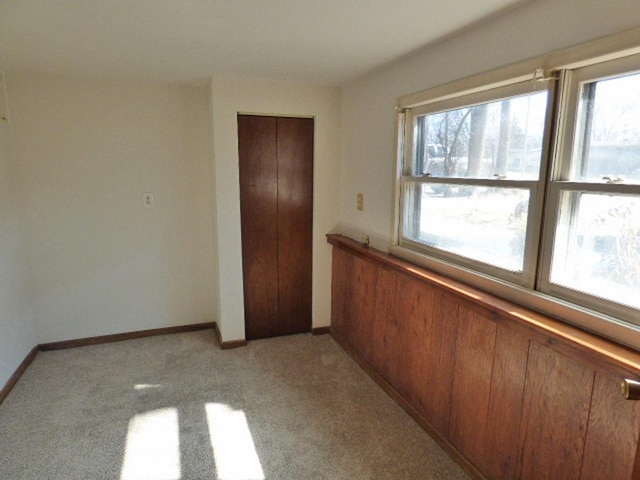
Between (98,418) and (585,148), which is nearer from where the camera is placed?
(585,148)

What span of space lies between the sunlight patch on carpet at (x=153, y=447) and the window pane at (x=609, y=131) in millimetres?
2289

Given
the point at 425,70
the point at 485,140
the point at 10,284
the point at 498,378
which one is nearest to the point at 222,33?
the point at 425,70

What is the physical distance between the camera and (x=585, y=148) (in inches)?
58.5

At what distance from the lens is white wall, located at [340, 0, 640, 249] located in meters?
1.41

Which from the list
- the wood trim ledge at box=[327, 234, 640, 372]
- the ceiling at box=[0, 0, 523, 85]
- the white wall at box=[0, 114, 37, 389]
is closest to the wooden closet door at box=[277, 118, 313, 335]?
the ceiling at box=[0, 0, 523, 85]

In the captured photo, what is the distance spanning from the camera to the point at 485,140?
1.94 metres

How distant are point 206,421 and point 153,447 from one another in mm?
321

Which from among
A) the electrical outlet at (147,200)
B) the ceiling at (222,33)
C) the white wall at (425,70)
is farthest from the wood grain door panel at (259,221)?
the electrical outlet at (147,200)

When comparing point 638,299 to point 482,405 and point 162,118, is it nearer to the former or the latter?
point 482,405

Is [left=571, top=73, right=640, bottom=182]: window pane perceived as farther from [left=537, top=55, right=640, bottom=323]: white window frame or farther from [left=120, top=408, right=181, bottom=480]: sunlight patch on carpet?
[left=120, top=408, right=181, bottom=480]: sunlight patch on carpet

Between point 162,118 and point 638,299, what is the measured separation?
3.30 m

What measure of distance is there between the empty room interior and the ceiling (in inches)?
0.8

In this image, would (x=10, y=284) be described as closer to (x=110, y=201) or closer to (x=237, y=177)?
(x=110, y=201)

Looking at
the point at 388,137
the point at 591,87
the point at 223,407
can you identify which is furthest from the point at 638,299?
the point at 223,407
